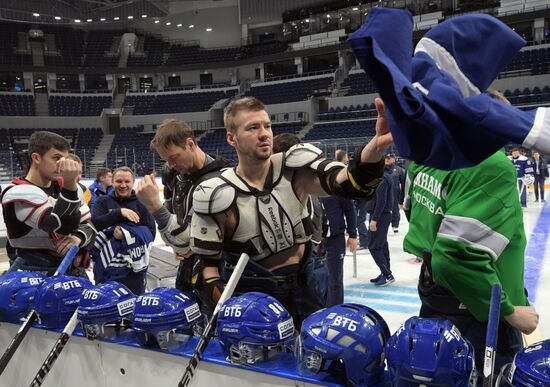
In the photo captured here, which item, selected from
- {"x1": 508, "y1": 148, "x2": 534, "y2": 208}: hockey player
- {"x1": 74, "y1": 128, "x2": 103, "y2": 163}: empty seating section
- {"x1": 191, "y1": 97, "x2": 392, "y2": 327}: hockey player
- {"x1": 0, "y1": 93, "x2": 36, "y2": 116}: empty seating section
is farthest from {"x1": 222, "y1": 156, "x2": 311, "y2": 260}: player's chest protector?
{"x1": 0, "y1": 93, "x2": 36, "y2": 116}: empty seating section

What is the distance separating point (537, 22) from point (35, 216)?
26.8 m

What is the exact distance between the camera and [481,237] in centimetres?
167

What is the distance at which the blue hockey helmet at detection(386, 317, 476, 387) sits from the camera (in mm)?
1372

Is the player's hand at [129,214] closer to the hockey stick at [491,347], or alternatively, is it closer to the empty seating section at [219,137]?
the hockey stick at [491,347]

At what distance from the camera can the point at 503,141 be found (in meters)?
0.99

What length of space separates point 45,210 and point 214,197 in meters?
1.24

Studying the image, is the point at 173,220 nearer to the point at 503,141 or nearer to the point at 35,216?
the point at 35,216

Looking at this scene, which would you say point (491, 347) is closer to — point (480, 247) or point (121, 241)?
point (480, 247)

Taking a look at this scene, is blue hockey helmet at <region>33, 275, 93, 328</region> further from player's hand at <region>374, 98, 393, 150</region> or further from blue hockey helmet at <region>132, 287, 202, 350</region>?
player's hand at <region>374, 98, 393, 150</region>

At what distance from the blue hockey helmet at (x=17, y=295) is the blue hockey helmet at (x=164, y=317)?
32.3 inches

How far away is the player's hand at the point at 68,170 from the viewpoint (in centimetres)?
275

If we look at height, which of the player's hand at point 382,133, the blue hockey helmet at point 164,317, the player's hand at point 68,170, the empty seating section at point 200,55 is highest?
the empty seating section at point 200,55

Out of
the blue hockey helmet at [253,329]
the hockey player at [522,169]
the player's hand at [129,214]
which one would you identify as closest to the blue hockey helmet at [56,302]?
the blue hockey helmet at [253,329]

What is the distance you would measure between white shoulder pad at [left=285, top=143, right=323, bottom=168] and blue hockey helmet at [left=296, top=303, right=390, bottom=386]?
2.71 ft
